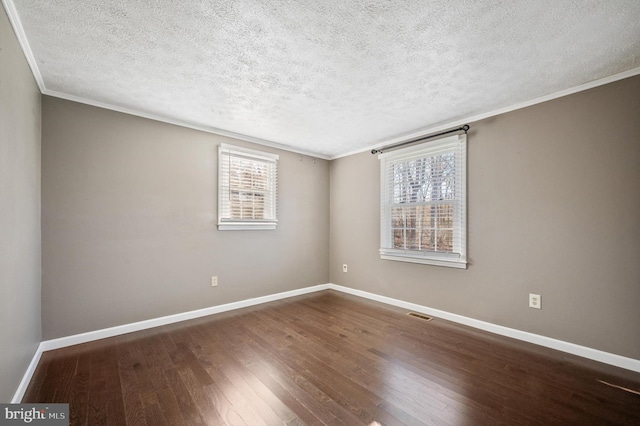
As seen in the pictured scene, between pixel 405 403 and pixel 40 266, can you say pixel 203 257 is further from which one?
pixel 405 403

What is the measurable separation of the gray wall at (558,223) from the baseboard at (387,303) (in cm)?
6

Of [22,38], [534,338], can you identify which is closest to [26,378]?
[22,38]

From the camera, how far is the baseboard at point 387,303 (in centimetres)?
217

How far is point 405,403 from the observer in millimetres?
1753

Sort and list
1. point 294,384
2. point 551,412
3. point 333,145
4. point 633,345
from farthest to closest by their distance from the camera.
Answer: point 333,145 → point 633,345 → point 294,384 → point 551,412

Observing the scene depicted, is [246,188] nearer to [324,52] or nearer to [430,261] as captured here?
[324,52]

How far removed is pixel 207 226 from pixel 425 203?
281 cm

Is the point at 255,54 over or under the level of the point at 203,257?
over

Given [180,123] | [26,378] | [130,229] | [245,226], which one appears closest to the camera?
[26,378]

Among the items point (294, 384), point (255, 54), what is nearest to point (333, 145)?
point (255, 54)

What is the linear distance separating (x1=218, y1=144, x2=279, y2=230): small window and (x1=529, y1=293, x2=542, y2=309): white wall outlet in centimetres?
318

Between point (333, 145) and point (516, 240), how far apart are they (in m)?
2.65

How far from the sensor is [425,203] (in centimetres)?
355

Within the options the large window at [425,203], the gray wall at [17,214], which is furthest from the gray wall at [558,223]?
the gray wall at [17,214]
